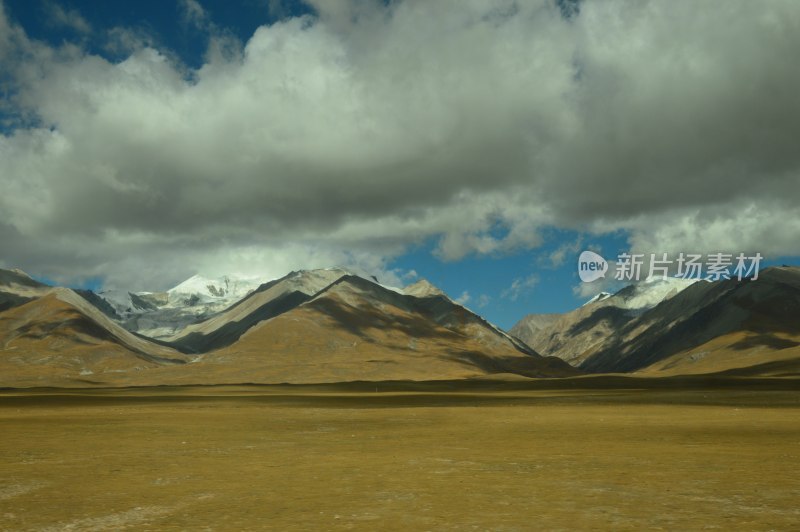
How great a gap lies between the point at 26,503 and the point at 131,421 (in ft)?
108

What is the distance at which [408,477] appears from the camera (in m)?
22.0

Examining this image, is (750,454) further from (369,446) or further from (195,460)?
(195,460)

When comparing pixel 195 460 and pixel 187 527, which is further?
pixel 195 460

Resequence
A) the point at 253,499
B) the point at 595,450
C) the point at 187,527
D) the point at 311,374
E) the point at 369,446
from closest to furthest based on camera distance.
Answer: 1. the point at 187,527
2. the point at 253,499
3. the point at 595,450
4. the point at 369,446
5. the point at 311,374

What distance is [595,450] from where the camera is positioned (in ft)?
94.8

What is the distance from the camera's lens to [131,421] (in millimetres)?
49469

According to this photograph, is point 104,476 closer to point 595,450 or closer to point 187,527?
point 187,527

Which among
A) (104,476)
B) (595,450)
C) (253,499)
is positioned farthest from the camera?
(595,450)

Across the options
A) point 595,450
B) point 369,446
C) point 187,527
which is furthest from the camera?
point 369,446

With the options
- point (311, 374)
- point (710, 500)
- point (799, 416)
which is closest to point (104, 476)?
point (710, 500)

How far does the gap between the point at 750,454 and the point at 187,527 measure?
20.5m

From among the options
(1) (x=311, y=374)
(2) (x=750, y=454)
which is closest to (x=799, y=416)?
(2) (x=750, y=454)

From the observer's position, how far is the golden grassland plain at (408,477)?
15.6 meters

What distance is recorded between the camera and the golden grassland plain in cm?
1562
